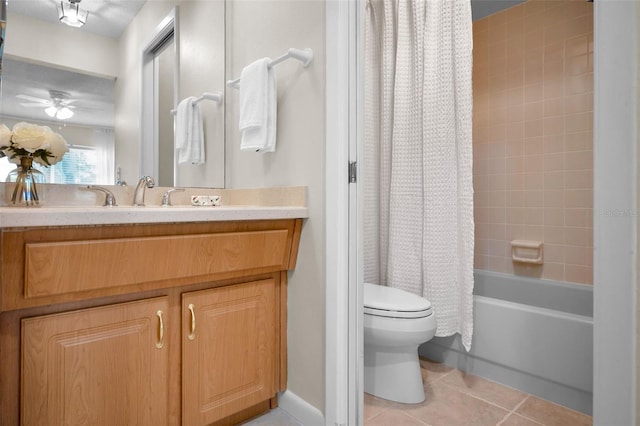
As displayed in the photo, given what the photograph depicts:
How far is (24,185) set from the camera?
1366 millimetres

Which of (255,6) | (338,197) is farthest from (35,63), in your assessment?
(338,197)

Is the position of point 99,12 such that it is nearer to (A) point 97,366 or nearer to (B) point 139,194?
(B) point 139,194

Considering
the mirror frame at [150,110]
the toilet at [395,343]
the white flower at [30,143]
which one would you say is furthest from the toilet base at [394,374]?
the white flower at [30,143]

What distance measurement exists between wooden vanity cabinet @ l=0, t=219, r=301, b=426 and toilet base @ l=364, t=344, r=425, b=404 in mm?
470

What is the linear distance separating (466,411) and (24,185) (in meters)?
1.99

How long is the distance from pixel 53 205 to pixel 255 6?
4.22ft

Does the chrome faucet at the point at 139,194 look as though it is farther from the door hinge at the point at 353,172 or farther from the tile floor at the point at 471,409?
the tile floor at the point at 471,409

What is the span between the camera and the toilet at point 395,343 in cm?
167

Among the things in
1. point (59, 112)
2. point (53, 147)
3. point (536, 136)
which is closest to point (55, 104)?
point (59, 112)

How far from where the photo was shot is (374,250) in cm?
222

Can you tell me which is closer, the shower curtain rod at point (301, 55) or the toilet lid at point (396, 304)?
the shower curtain rod at point (301, 55)

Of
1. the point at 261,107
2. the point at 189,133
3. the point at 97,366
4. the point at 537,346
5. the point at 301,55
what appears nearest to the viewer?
the point at 97,366

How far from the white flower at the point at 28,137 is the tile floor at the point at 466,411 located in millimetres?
1358

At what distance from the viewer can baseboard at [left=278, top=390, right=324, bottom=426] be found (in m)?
1.49
